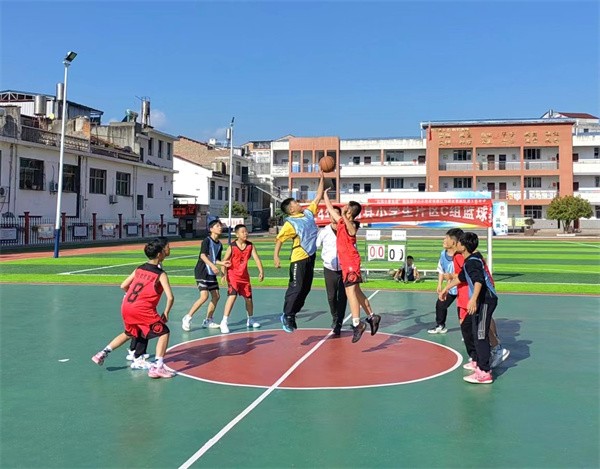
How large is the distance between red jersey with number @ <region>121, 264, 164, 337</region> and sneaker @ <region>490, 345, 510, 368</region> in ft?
13.4

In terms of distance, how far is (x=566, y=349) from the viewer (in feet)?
27.6

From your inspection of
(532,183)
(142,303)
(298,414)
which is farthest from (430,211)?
(532,183)

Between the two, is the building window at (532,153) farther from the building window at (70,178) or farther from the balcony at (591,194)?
the building window at (70,178)

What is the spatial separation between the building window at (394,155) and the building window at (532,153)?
46.7ft

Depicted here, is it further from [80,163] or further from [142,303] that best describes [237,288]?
[80,163]

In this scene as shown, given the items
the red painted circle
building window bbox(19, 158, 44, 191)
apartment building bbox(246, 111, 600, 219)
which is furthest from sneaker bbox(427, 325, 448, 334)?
apartment building bbox(246, 111, 600, 219)

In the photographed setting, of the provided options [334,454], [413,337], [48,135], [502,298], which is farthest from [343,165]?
[334,454]

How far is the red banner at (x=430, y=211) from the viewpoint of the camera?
17.3 m

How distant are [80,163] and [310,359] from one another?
130ft

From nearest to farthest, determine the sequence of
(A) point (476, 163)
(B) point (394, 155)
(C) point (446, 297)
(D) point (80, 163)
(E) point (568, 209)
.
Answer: (C) point (446, 297) < (D) point (80, 163) < (E) point (568, 209) < (A) point (476, 163) < (B) point (394, 155)

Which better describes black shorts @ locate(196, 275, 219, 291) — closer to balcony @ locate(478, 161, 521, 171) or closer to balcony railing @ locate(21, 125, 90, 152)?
balcony railing @ locate(21, 125, 90, 152)

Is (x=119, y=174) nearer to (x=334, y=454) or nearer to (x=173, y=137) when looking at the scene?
(x=173, y=137)

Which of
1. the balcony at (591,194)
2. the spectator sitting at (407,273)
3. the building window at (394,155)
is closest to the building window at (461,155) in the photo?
the building window at (394,155)

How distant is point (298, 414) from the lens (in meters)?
5.51
